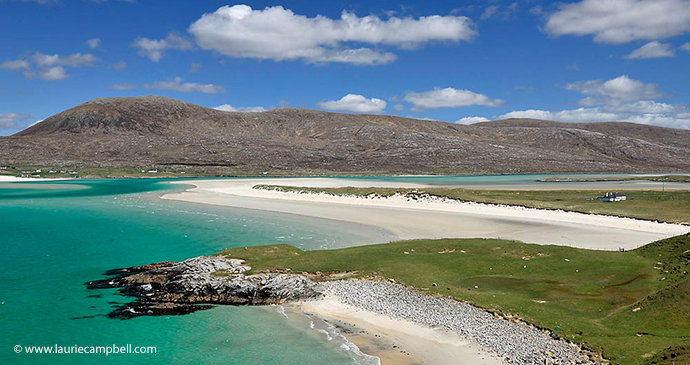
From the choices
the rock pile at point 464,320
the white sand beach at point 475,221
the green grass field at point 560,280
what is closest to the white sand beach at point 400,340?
the rock pile at point 464,320

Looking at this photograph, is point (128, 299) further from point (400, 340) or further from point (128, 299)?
point (400, 340)

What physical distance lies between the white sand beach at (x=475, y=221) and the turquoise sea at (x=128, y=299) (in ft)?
22.0

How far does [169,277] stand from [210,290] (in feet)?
12.6

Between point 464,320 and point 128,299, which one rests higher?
point 464,320

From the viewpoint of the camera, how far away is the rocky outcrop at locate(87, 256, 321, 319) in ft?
72.7

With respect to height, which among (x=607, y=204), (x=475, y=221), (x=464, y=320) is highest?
(x=607, y=204)

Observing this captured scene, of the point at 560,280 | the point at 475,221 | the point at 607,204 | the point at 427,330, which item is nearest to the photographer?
the point at 427,330

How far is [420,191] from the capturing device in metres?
72.6

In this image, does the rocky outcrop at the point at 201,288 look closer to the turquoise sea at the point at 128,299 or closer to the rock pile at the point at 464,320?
the turquoise sea at the point at 128,299

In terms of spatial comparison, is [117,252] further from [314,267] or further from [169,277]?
[314,267]

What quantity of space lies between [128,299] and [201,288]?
152 inches

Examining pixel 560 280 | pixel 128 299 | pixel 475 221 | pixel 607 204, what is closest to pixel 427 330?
pixel 560 280

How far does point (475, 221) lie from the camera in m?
51.8

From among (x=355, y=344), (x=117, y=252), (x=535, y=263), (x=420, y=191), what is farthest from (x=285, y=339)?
(x=420, y=191)
